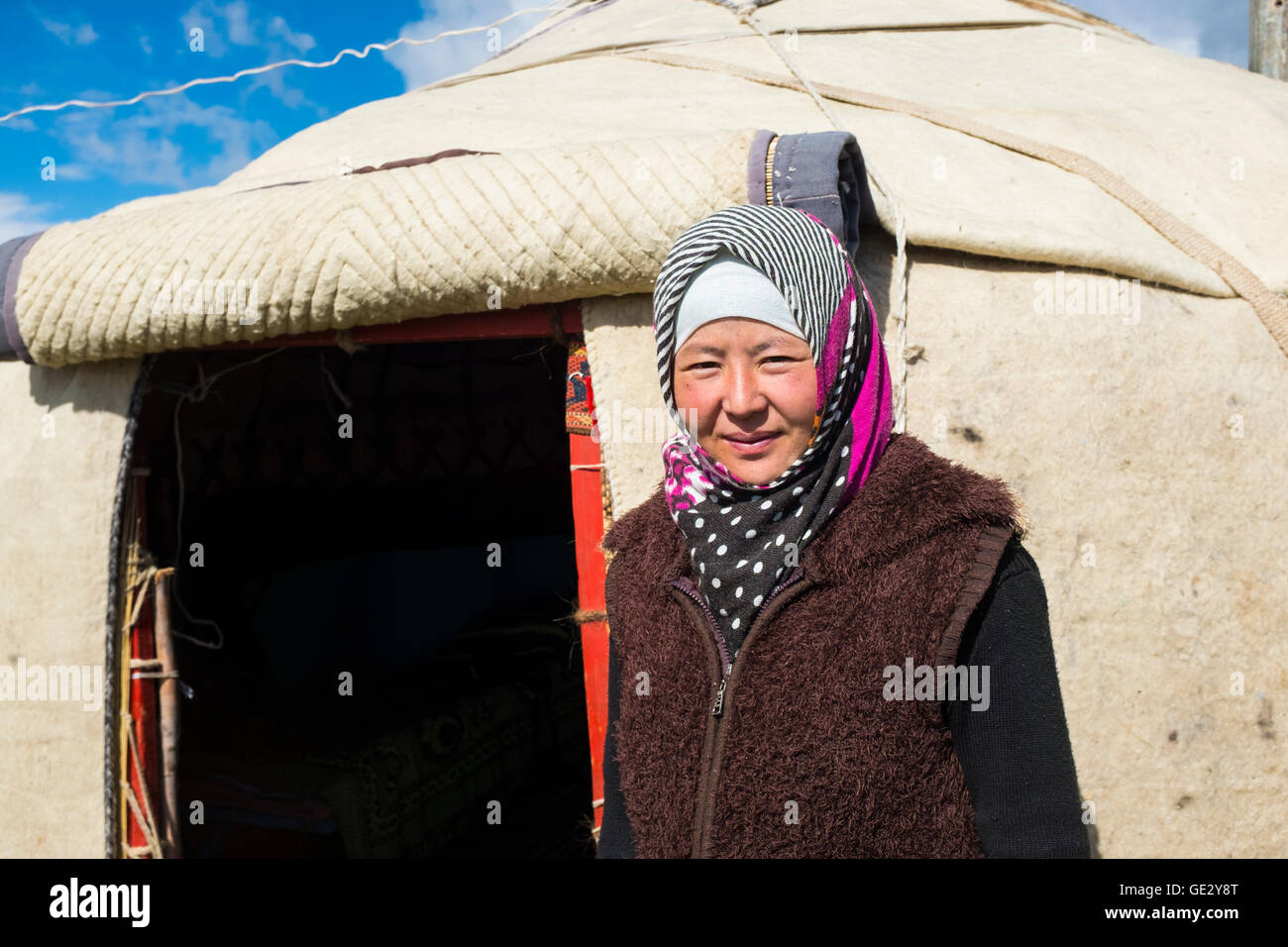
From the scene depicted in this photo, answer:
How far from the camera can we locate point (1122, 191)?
1846 millimetres

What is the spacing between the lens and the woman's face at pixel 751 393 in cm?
100

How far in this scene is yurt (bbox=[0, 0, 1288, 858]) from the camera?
5.10ft

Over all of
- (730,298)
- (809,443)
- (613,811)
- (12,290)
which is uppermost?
(12,290)

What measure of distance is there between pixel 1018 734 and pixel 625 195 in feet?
3.42

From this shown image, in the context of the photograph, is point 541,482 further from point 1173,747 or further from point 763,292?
point 763,292

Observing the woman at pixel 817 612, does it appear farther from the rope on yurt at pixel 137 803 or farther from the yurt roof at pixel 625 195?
the rope on yurt at pixel 137 803

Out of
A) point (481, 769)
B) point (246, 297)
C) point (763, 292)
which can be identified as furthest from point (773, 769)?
point (481, 769)

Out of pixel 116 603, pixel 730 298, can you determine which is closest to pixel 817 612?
pixel 730 298

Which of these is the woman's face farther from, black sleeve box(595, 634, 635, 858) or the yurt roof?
the yurt roof

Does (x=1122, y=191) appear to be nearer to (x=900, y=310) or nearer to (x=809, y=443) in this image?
(x=900, y=310)

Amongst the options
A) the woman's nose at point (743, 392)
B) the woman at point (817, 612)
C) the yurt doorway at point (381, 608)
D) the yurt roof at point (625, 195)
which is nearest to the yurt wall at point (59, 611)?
the yurt roof at point (625, 195)

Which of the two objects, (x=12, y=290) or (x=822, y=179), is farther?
(x=12, y=290)

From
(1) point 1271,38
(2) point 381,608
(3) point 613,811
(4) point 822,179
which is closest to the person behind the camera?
(3) point 613,811

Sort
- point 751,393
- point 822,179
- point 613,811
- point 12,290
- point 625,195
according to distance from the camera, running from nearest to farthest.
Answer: point 751,393, point 613,811, point 822,179, point 625,195, point 12,290
